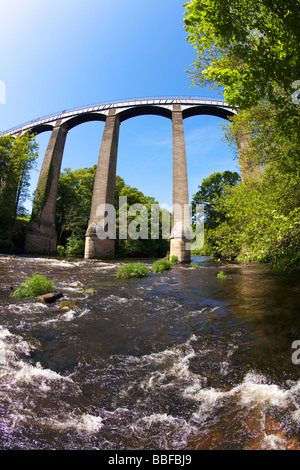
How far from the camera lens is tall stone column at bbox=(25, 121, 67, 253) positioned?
86.2ft

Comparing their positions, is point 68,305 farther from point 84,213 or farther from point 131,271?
point 84,213

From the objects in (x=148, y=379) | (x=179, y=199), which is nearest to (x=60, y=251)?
(x=179, y=199)

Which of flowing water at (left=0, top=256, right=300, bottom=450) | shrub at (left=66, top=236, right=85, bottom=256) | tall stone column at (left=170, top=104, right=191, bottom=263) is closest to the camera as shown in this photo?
flowing water at (left=0, top=256, right=300, bottom=450)

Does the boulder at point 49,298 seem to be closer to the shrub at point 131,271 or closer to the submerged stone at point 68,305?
the submerged stone at point 68,305

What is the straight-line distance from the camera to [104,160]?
25703 mm

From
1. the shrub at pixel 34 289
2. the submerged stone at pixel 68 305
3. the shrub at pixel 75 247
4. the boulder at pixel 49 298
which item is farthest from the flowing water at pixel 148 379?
the shrub at pixel 75 247

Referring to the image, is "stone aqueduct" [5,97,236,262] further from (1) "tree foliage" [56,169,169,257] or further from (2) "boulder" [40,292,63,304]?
(2) "boulder" [40,292,63,304]

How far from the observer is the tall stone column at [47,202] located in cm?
2628

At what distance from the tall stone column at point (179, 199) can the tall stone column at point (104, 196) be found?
26.1 feet

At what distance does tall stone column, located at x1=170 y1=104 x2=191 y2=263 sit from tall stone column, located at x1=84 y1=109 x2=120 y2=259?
7946 mm

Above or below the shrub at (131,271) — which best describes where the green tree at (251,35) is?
above

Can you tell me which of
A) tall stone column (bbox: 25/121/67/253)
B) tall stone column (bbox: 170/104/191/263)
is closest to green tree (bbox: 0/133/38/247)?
tall stone column (bbox: 25/121/67/253)

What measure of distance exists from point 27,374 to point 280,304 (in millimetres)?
6251

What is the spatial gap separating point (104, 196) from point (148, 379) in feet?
76.8
